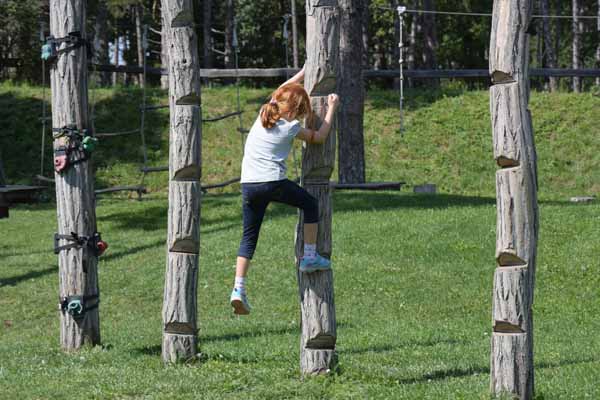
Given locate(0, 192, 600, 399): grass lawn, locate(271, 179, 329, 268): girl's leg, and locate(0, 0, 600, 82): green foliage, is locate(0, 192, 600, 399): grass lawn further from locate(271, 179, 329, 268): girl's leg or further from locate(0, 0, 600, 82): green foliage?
locate(0, 0, 600, 82): green foliage

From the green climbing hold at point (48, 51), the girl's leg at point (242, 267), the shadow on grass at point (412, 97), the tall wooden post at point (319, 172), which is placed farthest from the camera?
the shadow on grass at point (412, 97)

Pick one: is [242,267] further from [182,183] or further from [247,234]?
[182,183]

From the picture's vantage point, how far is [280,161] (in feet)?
25.6

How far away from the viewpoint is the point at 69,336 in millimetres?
9992

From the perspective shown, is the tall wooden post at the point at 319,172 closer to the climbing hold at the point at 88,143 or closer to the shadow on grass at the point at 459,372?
the shadow on grass at the point at 459,372

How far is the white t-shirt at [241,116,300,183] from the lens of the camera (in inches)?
303

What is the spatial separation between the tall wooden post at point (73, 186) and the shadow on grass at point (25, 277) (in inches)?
276

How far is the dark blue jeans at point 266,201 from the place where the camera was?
7.61 meters

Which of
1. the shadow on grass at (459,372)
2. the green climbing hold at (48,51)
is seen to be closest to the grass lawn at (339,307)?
the shadow on grass at (459,372)

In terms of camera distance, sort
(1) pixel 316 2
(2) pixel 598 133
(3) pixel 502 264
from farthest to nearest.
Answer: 1. (2) pixel 598 133
2. (1) pixel 316 2
3. (3) pixel 502 264

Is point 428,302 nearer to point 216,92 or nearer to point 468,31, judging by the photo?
point 216,92

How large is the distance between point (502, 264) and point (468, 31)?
5228cm

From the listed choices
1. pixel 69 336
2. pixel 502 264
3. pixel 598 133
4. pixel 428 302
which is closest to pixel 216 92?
pixel 598 133

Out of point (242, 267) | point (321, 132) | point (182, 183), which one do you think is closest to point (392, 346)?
point (242, 267)
